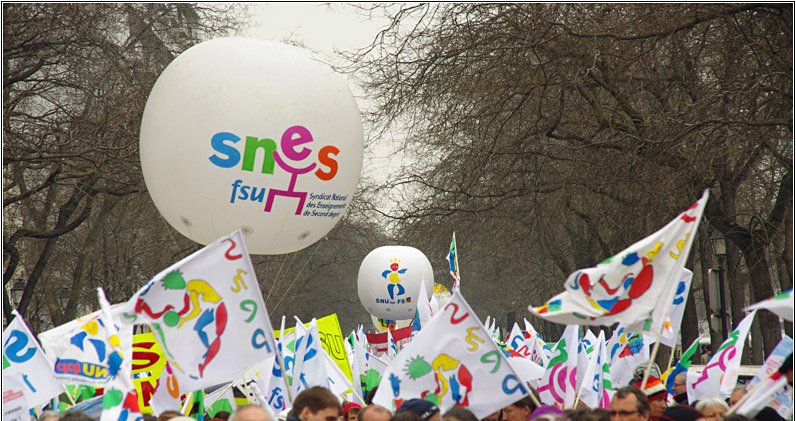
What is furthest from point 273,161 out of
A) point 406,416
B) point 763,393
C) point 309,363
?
point 763,393

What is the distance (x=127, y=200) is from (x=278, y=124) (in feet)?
58.7

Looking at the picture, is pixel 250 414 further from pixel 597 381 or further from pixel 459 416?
pixel 597 381

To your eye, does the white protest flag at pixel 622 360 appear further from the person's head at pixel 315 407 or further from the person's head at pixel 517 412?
the person's head at pixel 315 407

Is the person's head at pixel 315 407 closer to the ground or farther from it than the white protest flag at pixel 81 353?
closer to the ground

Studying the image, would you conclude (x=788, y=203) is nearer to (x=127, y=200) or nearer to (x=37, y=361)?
(x=37, y=361)

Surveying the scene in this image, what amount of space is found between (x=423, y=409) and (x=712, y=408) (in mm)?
2141

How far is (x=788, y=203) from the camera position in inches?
694

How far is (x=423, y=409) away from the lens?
755 centimetres

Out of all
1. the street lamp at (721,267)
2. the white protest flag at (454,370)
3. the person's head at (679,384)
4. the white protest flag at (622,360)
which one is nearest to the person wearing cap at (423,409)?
the white protest flag at (454,370)

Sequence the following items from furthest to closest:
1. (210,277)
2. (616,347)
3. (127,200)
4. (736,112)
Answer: (127,200) → (736,112) → (616,347) → (210,277)

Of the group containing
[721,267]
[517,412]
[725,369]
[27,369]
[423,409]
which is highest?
[27,369]

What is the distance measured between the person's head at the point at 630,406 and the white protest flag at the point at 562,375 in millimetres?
2716

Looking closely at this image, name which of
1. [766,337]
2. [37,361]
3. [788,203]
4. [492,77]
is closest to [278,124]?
[37,361]

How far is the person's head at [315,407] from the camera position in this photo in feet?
24.6
